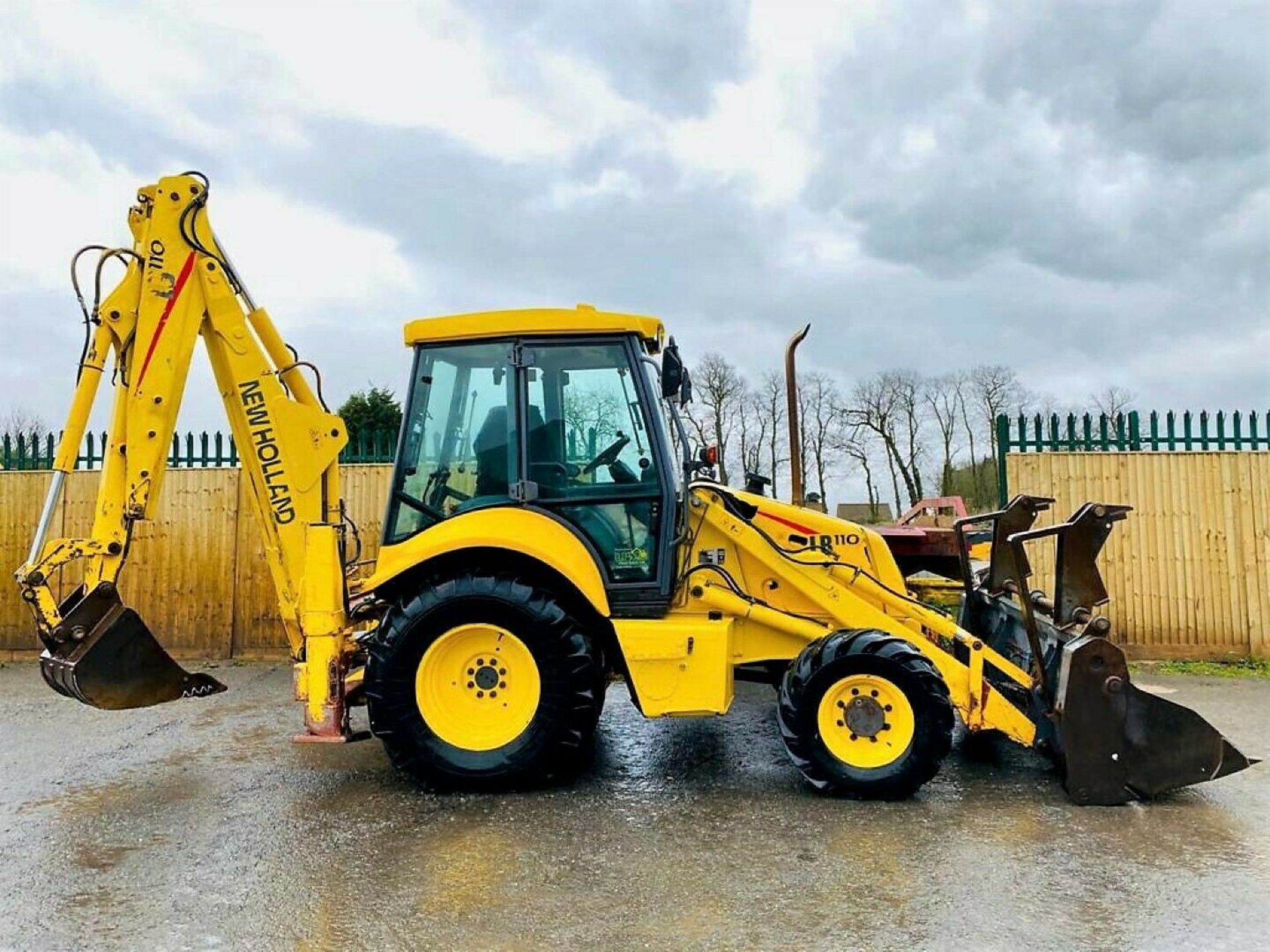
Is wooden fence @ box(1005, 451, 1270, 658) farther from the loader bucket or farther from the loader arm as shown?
the loader arm

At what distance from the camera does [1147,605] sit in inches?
355

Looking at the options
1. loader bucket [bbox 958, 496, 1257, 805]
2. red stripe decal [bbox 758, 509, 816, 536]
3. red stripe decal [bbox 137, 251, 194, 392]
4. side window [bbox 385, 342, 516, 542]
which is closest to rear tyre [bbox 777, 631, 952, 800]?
loader bucket [bbox 958, 496, 1257, 805]

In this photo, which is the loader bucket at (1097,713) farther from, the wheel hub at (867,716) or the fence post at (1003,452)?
the fence post at (1003,452)

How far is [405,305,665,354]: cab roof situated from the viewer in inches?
205

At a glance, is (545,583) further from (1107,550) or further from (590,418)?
(1107,550)

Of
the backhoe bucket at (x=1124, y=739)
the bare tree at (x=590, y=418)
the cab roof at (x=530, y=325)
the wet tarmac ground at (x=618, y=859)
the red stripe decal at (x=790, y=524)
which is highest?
the cab roof at (x=530, y=325)

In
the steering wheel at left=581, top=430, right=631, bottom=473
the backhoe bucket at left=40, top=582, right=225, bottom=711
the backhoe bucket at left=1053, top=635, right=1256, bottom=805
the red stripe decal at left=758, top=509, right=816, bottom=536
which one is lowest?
the backhoe bucket at left=1053, top=635, right=1256, bottom=805

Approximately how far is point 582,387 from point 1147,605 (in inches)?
267

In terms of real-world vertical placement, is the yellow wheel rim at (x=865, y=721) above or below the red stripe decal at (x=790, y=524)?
below

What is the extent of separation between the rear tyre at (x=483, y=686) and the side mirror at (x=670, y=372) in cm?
134

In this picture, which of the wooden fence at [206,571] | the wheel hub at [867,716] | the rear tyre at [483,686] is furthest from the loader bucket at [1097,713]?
the wooden fence at [206,571]

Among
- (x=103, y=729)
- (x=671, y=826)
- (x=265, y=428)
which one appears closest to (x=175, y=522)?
(x=103, y=729)

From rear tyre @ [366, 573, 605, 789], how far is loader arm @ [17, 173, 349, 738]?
0.38m

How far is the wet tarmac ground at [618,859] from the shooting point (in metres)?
3.35
